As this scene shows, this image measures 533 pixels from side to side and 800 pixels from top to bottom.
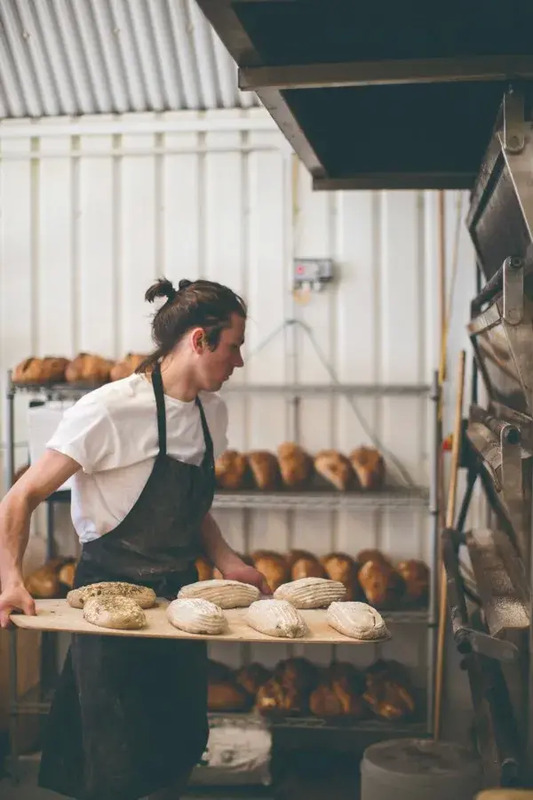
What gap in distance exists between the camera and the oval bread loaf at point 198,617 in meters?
1.83

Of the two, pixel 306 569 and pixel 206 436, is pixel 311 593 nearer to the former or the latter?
pixel 206 436

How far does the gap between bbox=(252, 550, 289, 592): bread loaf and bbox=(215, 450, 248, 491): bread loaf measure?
0.29 m

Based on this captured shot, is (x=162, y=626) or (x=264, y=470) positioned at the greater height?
(x=264, y=470)

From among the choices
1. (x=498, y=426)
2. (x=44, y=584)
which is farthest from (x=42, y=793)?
(x=498, y=426)

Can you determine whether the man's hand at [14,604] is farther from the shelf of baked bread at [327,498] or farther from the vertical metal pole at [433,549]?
the vertical metal pole at [433,549]

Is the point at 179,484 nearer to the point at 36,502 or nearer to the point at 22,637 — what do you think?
the point at 36,502

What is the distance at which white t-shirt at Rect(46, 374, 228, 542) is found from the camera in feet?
7.23

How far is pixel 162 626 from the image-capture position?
6.38 feet

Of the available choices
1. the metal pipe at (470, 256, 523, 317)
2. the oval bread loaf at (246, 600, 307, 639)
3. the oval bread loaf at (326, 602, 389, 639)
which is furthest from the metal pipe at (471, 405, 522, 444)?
the oval bread loaf at (246, 600, 307, 639)

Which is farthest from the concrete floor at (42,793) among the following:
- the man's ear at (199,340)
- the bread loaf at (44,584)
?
the man's ear at (199,340)

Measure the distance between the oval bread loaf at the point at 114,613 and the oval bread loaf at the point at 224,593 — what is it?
16 cm

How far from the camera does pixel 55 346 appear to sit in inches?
159

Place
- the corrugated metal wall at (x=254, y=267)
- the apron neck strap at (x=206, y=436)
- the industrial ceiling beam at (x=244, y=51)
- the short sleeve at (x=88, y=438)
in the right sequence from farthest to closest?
the corrugated metal wall at (x=254, y=267) → the apron neck strap at (x=206, y=436) → the short sleeve at (x=88, y=438) → the industrial ceiling beam at (x=244, y=51)

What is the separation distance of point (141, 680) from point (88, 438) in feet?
1.93
